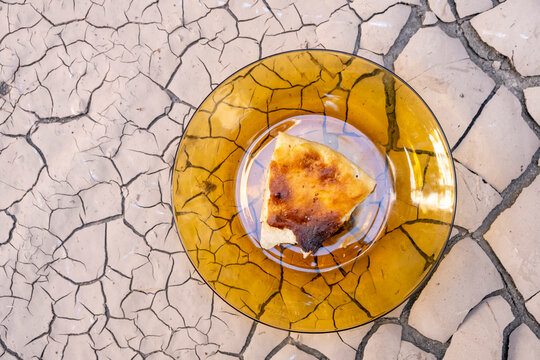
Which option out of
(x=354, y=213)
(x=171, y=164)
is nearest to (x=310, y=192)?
(x=354, y=213)

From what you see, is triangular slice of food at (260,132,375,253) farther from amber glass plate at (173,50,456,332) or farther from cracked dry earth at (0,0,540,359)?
cracked dry earth at (0,0,540,359)

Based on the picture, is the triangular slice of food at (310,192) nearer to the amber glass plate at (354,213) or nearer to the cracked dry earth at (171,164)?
the amber glass plate at (354,213)

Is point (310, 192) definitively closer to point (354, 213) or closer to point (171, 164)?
point (354, 213)

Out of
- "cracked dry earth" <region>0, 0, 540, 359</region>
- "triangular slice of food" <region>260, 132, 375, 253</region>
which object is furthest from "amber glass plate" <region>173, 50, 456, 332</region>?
"cracked dry earth" <region>0, 0, 540, 359</region>

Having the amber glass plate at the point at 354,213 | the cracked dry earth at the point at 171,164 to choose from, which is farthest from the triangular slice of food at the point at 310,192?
the cracked dry earth at the point at 171,164

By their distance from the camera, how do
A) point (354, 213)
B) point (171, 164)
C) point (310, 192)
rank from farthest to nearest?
point (171, 164) → point (354, 213) → point (310, 192)

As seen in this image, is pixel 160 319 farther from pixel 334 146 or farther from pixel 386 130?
pixel 386 130
